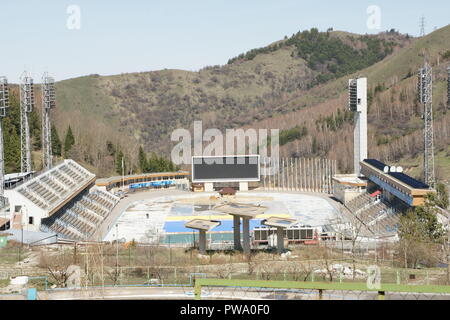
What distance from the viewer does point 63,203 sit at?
124 feet

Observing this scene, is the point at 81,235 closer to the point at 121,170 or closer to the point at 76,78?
the point at 121,170

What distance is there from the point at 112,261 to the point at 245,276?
630 cm

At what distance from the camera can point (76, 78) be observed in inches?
5576

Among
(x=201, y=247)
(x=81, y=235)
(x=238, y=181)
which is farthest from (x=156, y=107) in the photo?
(x=201, y=247)

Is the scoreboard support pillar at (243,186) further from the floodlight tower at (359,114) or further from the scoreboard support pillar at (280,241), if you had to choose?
the scoreboard support pillar at (280,241)

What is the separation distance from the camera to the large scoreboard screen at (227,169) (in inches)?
2233

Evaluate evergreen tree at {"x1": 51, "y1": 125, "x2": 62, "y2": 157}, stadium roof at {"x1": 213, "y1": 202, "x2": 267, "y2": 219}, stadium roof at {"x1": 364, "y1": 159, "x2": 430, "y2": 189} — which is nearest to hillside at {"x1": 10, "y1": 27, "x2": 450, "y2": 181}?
evergreen tree at {"x1": 51, "y1": 125, "x2": 62, "y2": 157}

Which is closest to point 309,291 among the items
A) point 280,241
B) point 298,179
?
point 280,241

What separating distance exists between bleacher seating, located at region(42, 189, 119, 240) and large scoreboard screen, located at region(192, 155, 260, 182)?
858cm

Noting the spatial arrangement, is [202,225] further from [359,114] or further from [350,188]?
[359,114]

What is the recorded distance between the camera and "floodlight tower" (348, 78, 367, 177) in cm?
5250

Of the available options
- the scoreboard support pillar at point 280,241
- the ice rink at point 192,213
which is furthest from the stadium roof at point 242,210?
the ice rink at point 192,213

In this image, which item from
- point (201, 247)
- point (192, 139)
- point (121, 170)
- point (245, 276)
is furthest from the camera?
point (192, 139)

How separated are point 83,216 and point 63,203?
12.3 ft
